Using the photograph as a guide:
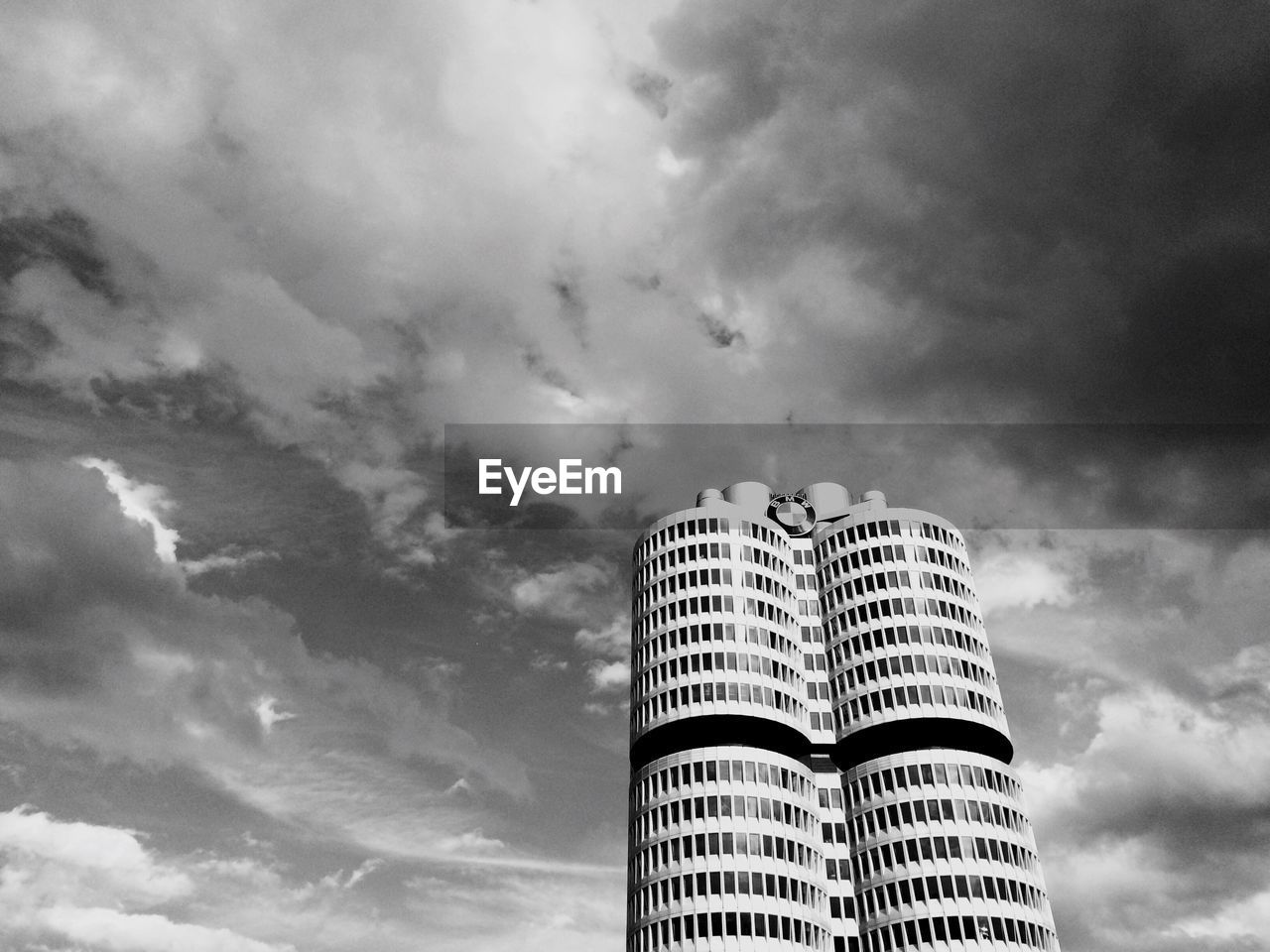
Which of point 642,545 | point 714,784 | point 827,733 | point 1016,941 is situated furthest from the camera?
point 642,545

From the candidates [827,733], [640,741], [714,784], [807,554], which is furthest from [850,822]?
[807,554]

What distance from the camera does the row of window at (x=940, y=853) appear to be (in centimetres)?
10350

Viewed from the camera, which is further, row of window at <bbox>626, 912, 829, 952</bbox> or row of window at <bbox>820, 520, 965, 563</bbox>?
row of window at <bbox>820, 520, 965, 563</bbox>

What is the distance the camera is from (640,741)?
118625mm

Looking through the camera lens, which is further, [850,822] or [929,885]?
[850,822]

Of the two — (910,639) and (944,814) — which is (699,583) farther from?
(944,814)

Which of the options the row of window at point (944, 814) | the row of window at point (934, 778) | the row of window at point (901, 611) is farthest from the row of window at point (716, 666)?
the row of window at point (944, 814)

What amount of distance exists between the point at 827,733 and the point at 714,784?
72.2 ft

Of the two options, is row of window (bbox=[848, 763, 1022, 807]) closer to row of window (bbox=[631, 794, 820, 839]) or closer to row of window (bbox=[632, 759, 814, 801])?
row of window (bbox=[632, 759, 814, 801])

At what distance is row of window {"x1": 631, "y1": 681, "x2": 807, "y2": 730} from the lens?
377ft

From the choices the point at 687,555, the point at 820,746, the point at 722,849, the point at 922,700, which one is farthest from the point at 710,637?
the point at 922,700

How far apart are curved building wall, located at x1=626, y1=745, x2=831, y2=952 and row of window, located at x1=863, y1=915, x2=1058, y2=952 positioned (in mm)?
8113

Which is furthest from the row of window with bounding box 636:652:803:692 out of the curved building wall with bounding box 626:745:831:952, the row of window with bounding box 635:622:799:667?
the curved building wall with bounding box 626:745:831:952

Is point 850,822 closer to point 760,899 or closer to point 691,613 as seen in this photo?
point 760,899
